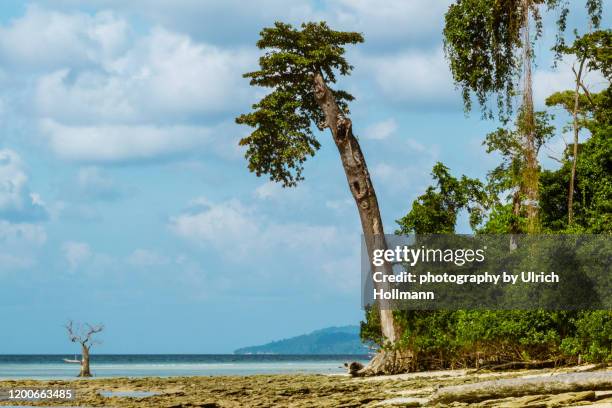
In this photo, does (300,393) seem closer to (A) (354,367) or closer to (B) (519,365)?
(B) (519,365)

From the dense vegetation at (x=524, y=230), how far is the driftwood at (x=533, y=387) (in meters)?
7.32

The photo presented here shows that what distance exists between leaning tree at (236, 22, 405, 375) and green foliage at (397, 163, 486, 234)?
113 cm

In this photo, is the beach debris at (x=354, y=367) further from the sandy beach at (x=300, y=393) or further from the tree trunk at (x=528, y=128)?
the tree trunk at (x=528, y=128)

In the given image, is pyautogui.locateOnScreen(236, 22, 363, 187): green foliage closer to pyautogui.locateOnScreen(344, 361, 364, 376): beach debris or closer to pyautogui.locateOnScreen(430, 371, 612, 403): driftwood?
pyautogui.locateOnScreen(344, 361, 364, 376): beach debris

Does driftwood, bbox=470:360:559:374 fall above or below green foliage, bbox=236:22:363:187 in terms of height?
below

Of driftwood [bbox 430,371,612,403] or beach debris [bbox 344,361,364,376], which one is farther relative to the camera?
beach debris [bbox 344,361,364,376]

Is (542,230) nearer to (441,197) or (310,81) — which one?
(441,197)

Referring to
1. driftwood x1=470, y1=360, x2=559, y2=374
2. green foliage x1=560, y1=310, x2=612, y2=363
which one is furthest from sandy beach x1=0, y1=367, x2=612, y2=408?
green foliage x1=560, y1=310, x2=612, y2=363

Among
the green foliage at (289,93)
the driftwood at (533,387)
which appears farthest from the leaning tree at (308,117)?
the driftwood at (533,387)

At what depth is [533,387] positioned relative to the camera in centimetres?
1451

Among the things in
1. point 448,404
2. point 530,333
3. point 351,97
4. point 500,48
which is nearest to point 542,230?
point 530,333

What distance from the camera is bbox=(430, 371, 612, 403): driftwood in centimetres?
1433

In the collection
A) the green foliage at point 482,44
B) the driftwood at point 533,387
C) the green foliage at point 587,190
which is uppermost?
the green foliage at point 482,44

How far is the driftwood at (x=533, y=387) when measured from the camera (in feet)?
47.0
